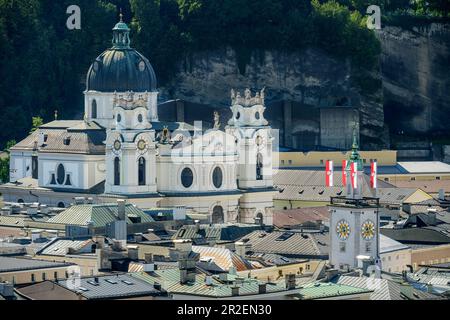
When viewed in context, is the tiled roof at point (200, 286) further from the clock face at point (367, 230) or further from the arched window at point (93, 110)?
the arched window at point (93, 110)

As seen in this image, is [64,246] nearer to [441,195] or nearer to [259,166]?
[259,166]

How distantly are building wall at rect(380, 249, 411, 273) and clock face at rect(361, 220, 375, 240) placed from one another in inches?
128

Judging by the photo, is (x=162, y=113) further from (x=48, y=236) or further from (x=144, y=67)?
(x=48, y=236)

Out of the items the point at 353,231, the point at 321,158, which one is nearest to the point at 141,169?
the point at 321,158

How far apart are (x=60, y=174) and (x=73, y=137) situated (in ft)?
6.72

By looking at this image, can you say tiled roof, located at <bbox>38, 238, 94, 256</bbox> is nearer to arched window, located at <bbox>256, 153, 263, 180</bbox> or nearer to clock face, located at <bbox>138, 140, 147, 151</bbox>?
clock face, located at <bbox>138, 140, 147, 151</bbox>

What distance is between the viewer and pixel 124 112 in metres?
111

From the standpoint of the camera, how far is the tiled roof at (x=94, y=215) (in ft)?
315

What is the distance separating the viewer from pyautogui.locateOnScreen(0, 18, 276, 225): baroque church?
110562mm

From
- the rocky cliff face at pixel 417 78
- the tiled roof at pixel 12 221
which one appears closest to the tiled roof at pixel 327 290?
the tiled roof at pixel 12 221

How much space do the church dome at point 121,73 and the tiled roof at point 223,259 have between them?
35.2 m

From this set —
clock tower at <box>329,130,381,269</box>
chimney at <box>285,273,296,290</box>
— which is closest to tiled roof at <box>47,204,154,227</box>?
clock tower at <box>329,130,381,269</box>

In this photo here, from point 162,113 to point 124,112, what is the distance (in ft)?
79.5

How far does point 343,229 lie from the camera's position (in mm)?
80938
